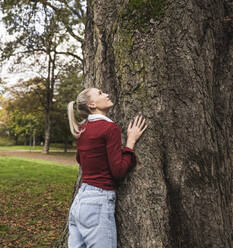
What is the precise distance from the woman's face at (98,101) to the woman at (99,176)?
0.12 m

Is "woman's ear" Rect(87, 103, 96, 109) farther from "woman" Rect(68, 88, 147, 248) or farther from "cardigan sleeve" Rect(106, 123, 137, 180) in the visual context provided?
"cardigan sleeve" Rect(106, 123, 137, 180)

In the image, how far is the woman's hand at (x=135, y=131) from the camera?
222cm

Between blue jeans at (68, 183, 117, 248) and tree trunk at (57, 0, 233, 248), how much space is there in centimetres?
18

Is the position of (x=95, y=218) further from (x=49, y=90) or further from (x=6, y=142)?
(x=6, y=142)

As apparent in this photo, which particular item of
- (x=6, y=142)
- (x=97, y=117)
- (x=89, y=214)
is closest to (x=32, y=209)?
(x=89, y=214)

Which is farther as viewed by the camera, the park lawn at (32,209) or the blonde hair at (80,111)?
the park lawn at (32,209)

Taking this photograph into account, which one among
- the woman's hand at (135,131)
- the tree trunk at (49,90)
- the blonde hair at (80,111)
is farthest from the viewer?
the tree trunk at (49,90)

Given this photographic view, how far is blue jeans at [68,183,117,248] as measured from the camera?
2.00 metres

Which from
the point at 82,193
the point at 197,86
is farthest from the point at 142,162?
the point at 197,86

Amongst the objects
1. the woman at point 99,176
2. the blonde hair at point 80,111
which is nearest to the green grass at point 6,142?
the blonde hair at point 80,111

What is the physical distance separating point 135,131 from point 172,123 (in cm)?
35

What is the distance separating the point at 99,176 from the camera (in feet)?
6.95

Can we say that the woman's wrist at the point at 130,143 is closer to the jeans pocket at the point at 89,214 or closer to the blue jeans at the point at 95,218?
the blue jeans at the point at 95,218

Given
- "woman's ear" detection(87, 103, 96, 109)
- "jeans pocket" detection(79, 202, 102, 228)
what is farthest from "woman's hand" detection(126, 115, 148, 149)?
"jeans pocket" detection(79, 202, 102, 228)
